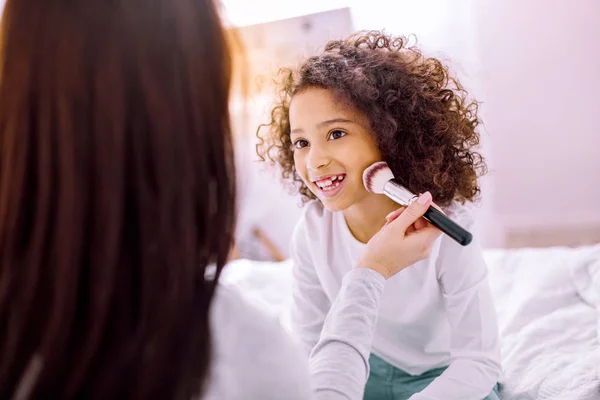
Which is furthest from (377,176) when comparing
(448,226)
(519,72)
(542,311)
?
(519,72)

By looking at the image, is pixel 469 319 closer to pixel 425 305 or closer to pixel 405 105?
pixel 425 305

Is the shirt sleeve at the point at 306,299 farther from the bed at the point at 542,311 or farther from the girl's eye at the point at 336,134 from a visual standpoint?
the girl's eye at the point at 336,134

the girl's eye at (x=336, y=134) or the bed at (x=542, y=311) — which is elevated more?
the girl's eye at (x=336, y=134)

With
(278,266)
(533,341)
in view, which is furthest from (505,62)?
(533,341)

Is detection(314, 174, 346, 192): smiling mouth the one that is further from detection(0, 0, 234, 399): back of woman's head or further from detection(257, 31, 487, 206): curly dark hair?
detection(0, 0, 234, 399): back of woman's head

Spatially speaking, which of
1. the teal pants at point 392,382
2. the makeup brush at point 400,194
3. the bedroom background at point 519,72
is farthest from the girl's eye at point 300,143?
the bedroom background at point 519,72

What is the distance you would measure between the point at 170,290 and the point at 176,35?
7.5 inches

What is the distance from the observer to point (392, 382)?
2.93 feet

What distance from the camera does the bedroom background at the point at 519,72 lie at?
182 cm

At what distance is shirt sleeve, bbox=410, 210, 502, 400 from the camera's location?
30.4 inches

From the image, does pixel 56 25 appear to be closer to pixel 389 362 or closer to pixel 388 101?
pixel 388 101

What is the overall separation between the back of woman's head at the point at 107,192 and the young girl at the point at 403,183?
389mm

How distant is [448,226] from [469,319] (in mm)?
236

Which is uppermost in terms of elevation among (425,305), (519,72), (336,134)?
(519,72)
